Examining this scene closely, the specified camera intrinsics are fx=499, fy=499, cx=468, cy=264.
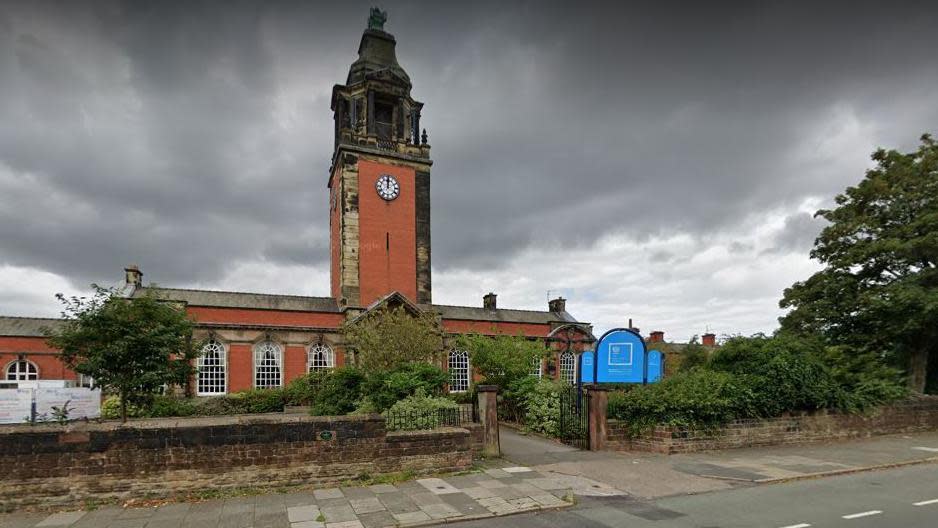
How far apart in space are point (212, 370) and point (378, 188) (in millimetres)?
14177

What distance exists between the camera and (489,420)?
39.8 feet

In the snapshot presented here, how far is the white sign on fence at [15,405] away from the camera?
19.4m

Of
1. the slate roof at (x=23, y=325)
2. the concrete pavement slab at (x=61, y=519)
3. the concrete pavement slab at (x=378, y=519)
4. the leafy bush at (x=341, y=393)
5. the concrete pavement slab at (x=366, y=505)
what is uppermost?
the slate roof at (x=23, y=325)

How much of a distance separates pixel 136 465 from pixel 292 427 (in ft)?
8.22

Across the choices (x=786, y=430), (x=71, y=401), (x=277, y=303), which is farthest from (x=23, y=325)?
(x=786, y=430)

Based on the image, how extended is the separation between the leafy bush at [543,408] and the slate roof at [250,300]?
1701cm

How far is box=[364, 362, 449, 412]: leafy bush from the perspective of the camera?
13.9 meters

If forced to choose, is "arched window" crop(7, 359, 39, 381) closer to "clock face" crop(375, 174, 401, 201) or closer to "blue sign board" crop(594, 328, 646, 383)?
"clock face" crop(375, 174, 401, 201)

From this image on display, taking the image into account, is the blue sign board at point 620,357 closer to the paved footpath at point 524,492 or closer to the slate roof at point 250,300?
the paved footpath at point 524,492

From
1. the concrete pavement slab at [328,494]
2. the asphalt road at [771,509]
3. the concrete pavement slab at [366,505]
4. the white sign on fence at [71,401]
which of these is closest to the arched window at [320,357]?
the white sign on fence at [71,401]

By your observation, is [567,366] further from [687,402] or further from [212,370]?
[687,402]

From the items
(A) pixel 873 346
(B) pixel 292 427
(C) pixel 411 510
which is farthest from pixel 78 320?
(A) pixel 873 346

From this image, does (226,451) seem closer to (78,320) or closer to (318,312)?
(78,320)

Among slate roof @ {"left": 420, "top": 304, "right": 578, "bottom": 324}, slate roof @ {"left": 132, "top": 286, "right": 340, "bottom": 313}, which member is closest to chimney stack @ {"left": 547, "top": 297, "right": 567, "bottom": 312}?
slate roof @ {"left": 420, "top": 304, "right": 578, "bottom": 324}
